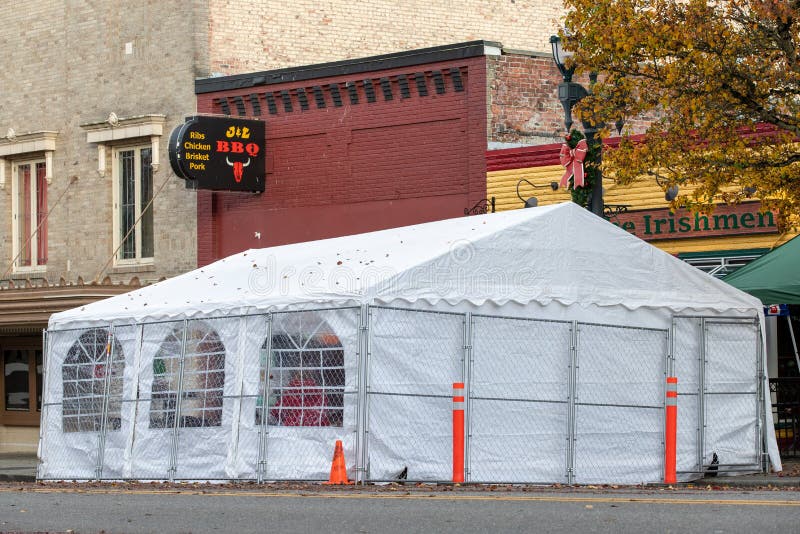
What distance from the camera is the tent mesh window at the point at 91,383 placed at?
741 inches

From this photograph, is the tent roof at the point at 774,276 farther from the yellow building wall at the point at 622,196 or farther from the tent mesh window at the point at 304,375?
the tent mesh window at the point at 304,375

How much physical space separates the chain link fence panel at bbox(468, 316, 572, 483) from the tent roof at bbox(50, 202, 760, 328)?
0.49 m

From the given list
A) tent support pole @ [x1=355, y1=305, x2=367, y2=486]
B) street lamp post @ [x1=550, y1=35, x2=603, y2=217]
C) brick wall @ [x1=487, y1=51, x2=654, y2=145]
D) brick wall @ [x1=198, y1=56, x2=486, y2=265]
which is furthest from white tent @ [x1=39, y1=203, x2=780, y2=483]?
brick wall @ [x1=487, y1=51, x2=654, y2=145]

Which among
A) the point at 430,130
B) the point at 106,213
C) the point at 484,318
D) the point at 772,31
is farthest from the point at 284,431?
the point at 106,213

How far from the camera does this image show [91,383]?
62.7 ft

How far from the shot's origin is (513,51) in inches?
997

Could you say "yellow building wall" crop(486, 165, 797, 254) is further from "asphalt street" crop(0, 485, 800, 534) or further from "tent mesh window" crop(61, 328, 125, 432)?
"asphalt street" crop(0, 485, 800, 534)

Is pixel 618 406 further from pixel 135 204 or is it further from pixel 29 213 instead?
pixel 29 213

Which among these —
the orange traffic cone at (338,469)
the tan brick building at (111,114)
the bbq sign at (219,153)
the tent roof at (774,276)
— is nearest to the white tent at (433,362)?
the orange traffic cone at (338,469)

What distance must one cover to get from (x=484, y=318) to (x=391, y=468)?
2121mm

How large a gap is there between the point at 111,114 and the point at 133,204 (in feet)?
A: 6.25

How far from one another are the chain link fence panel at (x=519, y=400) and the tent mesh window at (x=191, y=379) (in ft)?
10.9

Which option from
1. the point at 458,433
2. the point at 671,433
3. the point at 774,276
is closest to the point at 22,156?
the point at 774,276

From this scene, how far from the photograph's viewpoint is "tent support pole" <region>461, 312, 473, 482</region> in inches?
635
